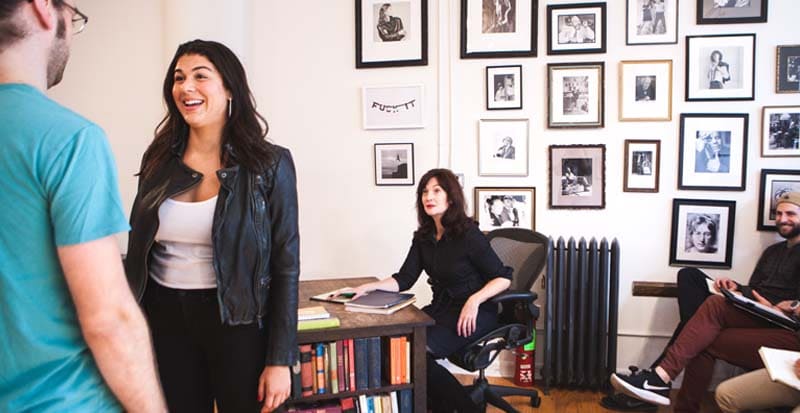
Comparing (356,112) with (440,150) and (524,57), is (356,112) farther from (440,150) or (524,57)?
(524,57)

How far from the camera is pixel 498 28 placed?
3.26 meters

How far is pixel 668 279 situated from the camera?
3203mm

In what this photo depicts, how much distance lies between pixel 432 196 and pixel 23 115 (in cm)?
198

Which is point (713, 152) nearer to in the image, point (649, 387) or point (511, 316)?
point (649, 387)

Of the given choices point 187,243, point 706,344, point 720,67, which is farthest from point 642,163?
point 187,243

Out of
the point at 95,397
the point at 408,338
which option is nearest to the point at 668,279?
the point at 408,338

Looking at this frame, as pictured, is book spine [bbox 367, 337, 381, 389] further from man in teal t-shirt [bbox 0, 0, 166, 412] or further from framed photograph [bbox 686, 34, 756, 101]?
framed photograph [bbox 686, 34, 756, 101]

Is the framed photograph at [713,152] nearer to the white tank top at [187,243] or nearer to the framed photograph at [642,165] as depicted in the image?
the framed photograph at [642,165]

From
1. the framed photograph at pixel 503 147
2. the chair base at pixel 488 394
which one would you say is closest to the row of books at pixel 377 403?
the chair base at pixel 488 394

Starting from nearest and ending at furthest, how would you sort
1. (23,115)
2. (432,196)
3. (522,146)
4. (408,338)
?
(23,115)
(408,338)
(432,196)
(522,146)

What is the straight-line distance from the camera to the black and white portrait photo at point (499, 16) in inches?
128

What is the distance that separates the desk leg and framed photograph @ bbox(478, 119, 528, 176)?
156cm

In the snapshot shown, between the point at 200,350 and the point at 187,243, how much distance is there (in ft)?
0.91

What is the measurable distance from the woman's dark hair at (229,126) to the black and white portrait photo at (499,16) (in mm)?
2163
